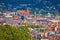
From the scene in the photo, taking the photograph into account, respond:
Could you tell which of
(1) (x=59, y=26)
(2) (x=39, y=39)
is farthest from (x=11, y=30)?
(1) (x=59, y=26)

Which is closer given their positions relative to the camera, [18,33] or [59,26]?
[18,33]

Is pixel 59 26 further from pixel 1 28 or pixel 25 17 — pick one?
pixel 1 28

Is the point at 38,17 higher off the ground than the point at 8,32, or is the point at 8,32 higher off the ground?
the point at 8,32

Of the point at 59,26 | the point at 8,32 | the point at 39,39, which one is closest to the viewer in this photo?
the point at 8,32

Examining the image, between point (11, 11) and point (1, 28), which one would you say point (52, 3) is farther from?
point (1, 28)

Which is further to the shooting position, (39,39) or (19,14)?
(19,14)

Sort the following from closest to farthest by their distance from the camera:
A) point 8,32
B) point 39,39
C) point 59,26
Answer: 1. point 8,32
2. point 39,39
3. point 59,26

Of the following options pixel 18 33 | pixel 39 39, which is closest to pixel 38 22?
pixel 39 39

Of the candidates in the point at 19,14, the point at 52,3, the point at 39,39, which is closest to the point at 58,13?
the point at 52,3

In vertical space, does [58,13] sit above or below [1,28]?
below
